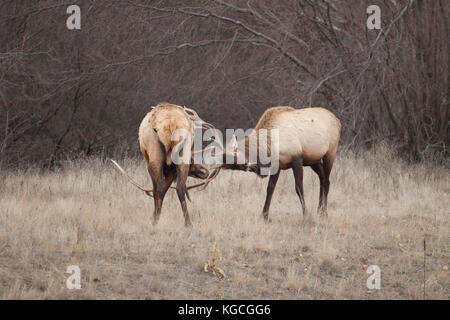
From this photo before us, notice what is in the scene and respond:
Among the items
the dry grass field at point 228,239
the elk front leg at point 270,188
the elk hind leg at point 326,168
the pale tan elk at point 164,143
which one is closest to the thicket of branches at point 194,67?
the dry grass field at point 228,239

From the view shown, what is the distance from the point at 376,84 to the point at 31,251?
8125 mm

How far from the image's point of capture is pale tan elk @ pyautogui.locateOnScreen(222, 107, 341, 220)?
8188 mm

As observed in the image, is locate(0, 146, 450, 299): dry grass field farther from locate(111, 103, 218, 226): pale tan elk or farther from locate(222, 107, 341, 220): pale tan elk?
locate(222, 107, 341, 220): pale tan elk

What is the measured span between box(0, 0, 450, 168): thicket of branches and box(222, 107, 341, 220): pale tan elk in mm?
2953

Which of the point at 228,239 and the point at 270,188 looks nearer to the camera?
the point at 228,239

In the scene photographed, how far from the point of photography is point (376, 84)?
1224 cm

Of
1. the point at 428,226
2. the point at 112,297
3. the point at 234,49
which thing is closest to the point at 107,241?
the point at 112,297

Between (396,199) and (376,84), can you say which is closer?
(396,199)

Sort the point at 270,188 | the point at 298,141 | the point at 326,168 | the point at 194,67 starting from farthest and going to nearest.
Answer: the point at 194,67
the point at 326,168
the point at 270,188
the point at 298,141

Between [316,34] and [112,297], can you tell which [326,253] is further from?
[316,34]

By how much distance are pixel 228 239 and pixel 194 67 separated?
8621 millimetres

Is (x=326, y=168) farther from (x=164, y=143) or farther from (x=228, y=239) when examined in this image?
(x=164, y=143)

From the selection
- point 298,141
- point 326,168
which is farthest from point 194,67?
point 298,141

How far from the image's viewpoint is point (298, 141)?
8.24 m
